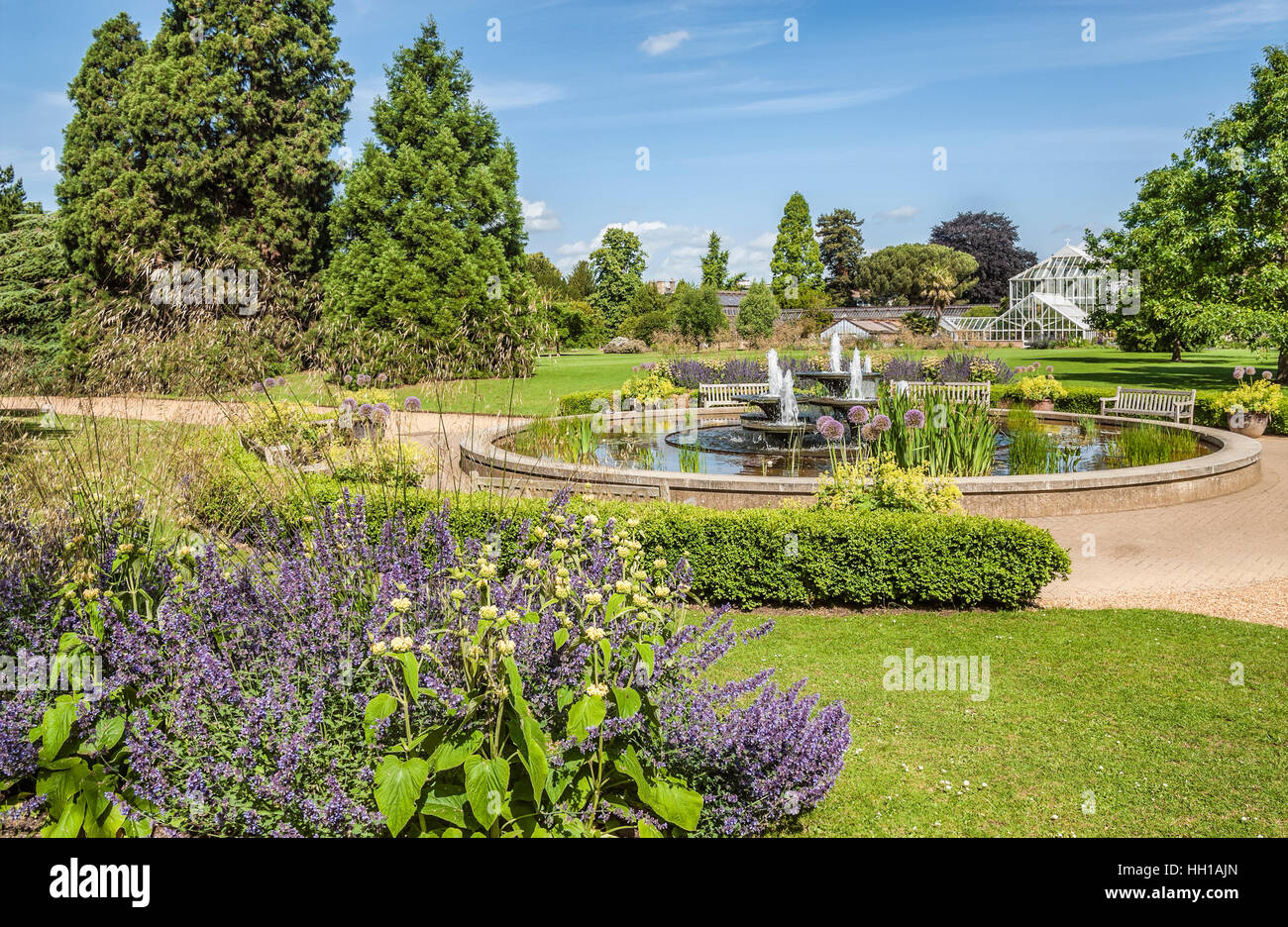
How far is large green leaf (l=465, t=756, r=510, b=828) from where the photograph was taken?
2275 mm

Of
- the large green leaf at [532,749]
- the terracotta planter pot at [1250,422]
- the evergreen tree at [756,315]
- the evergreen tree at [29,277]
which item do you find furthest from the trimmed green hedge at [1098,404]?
the evergreen tree at [756,315]

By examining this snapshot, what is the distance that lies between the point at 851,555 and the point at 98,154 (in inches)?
1104

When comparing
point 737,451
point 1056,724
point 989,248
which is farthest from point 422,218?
point 989,248

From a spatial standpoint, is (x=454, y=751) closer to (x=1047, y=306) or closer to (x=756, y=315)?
(x=756, y=315)

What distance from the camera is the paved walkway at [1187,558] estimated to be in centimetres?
621

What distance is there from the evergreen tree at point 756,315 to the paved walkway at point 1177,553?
114ft

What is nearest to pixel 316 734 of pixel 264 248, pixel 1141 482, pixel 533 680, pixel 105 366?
pixel 533 680

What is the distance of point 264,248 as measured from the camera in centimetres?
2694

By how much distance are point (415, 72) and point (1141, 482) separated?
81.9 ft

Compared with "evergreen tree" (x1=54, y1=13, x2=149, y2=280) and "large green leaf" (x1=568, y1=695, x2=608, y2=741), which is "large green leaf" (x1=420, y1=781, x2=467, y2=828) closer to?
"large green leaf" (x1=568, y1=695, x2=608, y2=741)

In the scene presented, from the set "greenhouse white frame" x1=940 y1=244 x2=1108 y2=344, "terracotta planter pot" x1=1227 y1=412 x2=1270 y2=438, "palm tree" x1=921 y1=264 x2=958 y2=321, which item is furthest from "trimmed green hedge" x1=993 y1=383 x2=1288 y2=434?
"palm tree" x1=921 y1=264 x2=958 y2=321

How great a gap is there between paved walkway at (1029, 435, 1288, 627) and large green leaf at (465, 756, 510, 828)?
5.06 metres
